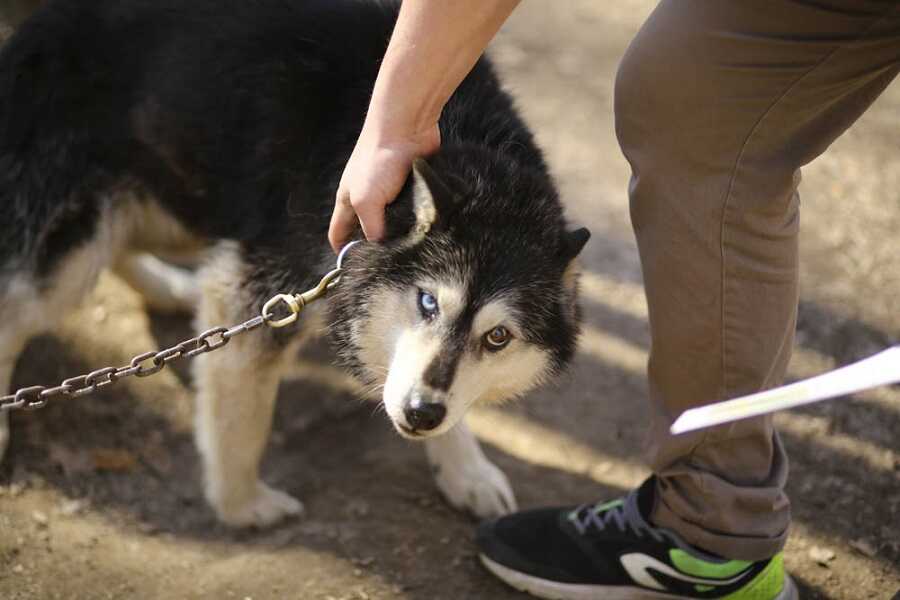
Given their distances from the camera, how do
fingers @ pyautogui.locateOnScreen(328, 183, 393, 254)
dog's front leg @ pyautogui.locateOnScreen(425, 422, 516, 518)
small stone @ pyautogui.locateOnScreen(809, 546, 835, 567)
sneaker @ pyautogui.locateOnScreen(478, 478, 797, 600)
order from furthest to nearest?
dog's front leg @ pyautogui.locateOnScreen(425, 422, 516, 518), small stone @ pyautogui.locateOnScreen(809, 546, 835, 567), sneaker @ pyautogui.locateOnScreen(478, 478, 797, 600), fingers @ pyautogui.locateOnScreen(328, 183, 393, 254)

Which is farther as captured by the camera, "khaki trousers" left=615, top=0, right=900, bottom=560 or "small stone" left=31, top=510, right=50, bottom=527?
"small stone" left=31, top=510, right=50, bottom=527

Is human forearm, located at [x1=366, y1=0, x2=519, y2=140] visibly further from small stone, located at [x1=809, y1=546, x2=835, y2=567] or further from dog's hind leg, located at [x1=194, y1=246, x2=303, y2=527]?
small stone, located at [x1=809, y1=546, x2=835, y2=567]

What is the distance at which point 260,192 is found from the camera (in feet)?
9.85

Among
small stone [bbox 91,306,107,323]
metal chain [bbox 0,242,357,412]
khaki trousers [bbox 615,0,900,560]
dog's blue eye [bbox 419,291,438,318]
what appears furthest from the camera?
small stone [bbox 91,306,107,323]

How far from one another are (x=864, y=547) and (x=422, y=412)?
171cm

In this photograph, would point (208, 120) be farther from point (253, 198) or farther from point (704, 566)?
point (704, 566)

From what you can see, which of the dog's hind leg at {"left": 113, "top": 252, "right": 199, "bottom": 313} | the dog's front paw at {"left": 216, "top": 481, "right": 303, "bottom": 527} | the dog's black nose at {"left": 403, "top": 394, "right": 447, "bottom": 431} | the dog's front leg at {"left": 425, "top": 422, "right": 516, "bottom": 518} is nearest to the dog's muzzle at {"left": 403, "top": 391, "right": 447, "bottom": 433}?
the dog's black nose at {"left": 403, "top": 394, "right": 447, "bottom": 431}

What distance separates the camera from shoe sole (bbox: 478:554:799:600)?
2.73 metres

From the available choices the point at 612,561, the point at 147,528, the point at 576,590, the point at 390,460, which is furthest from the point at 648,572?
Answer: the point at 147,528

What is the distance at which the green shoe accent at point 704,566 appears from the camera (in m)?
2.55

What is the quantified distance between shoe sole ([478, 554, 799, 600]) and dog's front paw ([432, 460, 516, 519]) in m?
0.39

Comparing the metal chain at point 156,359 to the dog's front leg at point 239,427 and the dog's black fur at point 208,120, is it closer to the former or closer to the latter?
the dog's black fur at point 208,120

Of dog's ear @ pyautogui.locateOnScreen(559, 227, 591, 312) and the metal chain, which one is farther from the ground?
dog's ear @ pyautogui.locateOnScreen(559, 227, 591, 312)

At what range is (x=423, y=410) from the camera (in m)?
2.34
